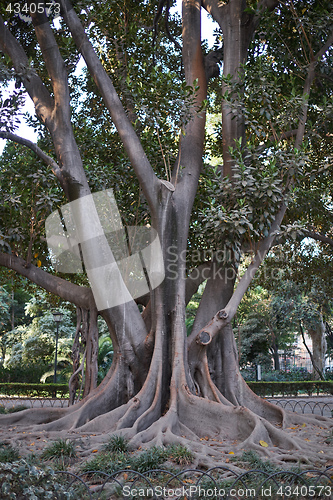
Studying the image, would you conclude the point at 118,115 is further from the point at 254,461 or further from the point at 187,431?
the point at 254,461

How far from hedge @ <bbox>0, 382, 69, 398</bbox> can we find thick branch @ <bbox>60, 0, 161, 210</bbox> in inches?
486

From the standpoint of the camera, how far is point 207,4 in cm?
948

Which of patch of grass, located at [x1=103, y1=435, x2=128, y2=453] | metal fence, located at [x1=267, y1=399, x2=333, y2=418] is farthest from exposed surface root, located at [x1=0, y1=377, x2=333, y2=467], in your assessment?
metal fence, located at [x1=267, y1=399, x2=333, y2=418]

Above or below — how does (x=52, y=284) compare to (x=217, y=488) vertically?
above

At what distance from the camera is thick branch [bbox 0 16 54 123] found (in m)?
7.29

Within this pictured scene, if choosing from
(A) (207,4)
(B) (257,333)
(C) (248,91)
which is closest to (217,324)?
(C) (248,91)

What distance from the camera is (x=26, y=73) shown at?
23.6 ft

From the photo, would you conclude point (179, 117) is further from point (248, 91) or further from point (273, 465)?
point (273, 465)

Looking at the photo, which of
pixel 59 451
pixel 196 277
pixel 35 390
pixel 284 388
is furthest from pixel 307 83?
pixel 35 390

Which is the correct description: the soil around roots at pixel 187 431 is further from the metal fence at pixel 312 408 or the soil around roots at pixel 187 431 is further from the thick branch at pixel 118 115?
the thick branch at pixel 118 115

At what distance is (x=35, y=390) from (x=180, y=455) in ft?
49.2

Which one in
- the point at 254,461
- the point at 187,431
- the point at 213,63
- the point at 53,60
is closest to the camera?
the point at 254,461

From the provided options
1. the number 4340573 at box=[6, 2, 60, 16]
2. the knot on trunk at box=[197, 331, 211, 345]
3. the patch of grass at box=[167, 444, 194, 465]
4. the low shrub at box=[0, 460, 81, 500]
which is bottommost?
the patch of grass at box=[167, 444, 194, 465]

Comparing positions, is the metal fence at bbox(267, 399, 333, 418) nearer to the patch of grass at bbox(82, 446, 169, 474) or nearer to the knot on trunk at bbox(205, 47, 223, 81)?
the patch of grass at bbox(82, 446, 169, 474)
